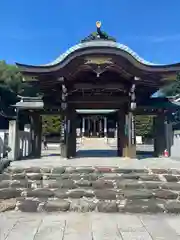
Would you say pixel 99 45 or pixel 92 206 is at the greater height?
pixel 99 45

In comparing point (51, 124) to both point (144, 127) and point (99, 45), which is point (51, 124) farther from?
point (99, 45)

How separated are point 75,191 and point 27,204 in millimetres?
1178

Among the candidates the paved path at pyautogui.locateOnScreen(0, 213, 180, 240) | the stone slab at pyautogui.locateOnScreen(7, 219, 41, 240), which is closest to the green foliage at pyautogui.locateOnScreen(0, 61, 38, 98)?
the paved path at pyautogui.locateOnScreen(0, 213, 180, 240)

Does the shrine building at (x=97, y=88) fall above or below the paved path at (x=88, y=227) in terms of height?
above

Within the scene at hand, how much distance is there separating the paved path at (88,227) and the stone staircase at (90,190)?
0.94 feet

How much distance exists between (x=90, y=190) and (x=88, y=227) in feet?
6.07

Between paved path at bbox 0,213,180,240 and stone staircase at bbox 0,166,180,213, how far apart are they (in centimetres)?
29

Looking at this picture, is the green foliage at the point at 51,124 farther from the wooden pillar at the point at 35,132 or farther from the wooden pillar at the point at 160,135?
the wooden pillar at the point at 160,135

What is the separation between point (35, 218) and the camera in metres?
5.22

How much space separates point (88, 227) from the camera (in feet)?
15.3

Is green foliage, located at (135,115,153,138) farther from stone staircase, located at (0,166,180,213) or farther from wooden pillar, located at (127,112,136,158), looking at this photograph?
stone staircase, located at (0,166,180,213)

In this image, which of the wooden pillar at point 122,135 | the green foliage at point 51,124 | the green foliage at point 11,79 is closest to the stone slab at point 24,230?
the wooden pillar at point 122,135

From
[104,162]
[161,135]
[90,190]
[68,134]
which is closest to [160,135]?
[161,135]

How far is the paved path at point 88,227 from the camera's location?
4219 millimetres
